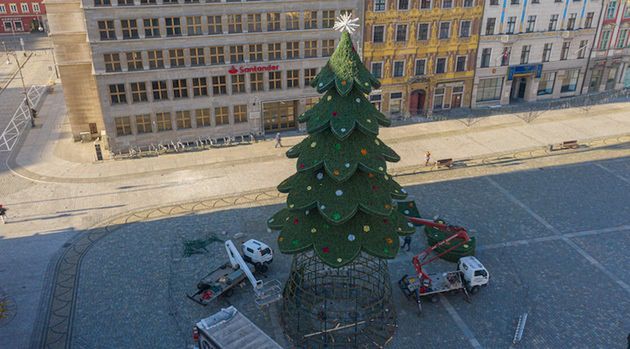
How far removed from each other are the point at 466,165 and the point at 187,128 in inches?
1164

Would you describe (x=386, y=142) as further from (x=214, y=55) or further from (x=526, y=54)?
(x=526, y=54)

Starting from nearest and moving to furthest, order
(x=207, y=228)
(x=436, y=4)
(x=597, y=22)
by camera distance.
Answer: (x=207, y=228)
(x=436, y=4)
(x=597, y=22)

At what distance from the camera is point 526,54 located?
66750mm

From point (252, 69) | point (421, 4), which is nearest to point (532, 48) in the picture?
point (421, 4)

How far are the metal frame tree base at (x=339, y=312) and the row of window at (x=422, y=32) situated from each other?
115 feet

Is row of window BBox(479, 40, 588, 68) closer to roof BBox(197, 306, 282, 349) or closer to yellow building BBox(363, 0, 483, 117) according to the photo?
yellow building BBox(363, 0, 483, 117)

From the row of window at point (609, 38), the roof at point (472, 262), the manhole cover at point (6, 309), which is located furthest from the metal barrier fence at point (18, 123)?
the row of window at point (609, 38)

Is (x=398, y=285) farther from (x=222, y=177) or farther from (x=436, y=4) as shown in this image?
(x=436, y=4)

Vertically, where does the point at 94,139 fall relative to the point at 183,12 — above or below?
below

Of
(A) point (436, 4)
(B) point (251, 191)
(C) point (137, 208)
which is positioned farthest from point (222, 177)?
(A) point (436, 4)

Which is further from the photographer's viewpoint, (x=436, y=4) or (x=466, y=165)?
(x=436, y=4)

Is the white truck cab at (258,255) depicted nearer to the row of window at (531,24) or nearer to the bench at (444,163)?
the bench at (444,163)

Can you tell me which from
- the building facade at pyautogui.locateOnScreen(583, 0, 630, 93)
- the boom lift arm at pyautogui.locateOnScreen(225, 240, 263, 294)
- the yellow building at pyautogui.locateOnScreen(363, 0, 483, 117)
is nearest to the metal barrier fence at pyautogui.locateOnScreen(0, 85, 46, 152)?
the boom lift arm at pyautogui.locateOnScreen(225, 240, 263, 294)

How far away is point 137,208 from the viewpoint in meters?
43.2
